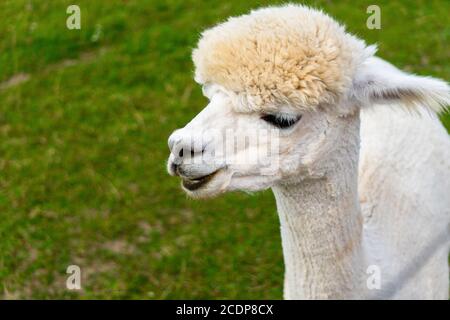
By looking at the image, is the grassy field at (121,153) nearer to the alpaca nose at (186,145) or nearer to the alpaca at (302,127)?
the alpaca at (302,127)

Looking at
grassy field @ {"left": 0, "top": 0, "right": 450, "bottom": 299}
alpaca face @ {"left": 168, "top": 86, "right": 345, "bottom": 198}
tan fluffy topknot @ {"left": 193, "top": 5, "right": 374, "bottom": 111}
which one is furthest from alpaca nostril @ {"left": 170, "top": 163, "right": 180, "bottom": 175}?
grassy field @ {"left": 0, "top": 0, "right": 450, "bottom": 299}

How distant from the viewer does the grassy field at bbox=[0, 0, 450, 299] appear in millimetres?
4023

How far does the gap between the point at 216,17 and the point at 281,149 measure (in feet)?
12.0

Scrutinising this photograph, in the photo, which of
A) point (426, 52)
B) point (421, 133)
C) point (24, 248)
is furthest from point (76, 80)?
point (421, 133)

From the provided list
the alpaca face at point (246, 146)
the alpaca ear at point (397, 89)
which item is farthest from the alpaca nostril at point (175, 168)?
the alpaca ear at point (397, 89)

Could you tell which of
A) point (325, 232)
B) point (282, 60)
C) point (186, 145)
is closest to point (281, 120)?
point (282, 60)

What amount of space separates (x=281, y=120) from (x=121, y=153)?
105 inches

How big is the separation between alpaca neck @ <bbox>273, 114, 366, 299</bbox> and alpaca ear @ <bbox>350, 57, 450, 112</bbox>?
0.14 m

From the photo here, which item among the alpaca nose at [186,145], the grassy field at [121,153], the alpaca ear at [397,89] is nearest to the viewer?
the alpaca nose at [186,145]

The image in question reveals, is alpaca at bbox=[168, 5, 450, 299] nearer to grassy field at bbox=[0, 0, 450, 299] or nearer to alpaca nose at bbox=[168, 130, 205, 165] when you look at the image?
alpaca nose at bbox=[168, 130, 205, 165]

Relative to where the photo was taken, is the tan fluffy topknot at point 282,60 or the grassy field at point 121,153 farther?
the grassy field at point 121,153

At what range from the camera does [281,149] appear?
2.23m

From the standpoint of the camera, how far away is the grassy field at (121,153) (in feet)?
13.2
